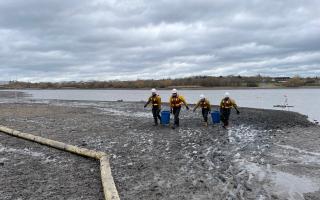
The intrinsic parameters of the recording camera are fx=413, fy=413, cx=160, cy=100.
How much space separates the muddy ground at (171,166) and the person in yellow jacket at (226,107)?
6.74 feet

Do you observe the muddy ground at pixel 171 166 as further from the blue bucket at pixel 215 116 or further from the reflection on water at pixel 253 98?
the reflection on water at pixel 253 98

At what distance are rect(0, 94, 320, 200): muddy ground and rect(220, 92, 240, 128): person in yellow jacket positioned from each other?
6.74 feet

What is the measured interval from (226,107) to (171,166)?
1003 cm

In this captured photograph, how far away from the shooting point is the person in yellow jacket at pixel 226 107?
2131 centimetres

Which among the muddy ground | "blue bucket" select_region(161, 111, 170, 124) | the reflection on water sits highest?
"blue bucket" select_region(161, 111, 170, 124)

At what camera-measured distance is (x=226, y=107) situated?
70.3 ft

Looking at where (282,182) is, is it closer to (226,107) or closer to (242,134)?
(242,134)

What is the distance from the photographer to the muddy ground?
375 inches

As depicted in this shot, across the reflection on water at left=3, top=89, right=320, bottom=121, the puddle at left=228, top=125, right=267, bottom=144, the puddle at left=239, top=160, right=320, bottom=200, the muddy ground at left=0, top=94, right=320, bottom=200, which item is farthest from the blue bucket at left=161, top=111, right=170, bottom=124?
the reflection on water at left=3, top=89, right=320, bottom=121

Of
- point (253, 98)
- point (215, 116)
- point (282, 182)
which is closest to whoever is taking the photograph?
point (282, 182)

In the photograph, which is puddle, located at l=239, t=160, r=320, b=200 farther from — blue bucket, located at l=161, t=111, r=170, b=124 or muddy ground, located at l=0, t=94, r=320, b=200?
blue bucket, located at l=161, t=111, r=170, b=124

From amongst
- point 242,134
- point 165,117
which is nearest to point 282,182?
point 242,134

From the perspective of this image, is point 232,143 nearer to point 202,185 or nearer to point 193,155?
point 193,155

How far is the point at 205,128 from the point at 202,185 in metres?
11.3
